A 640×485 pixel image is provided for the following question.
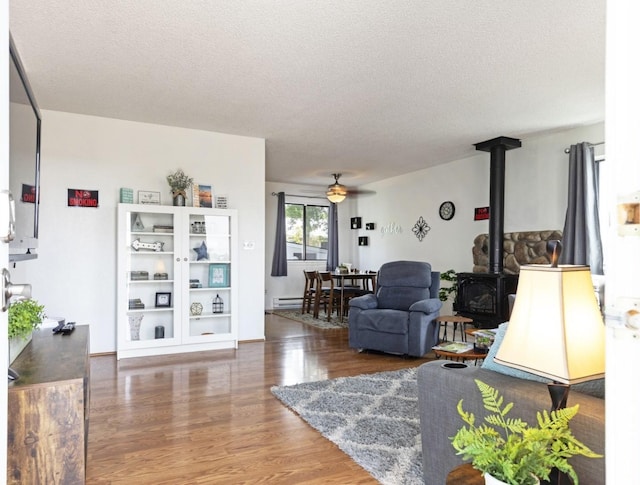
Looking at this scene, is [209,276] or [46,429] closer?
[46,429]

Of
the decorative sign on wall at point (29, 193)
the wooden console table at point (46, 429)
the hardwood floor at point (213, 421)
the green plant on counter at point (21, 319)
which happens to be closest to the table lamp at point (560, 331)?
the hardwood floor at point (213, 421)

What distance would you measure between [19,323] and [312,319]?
5.56 m

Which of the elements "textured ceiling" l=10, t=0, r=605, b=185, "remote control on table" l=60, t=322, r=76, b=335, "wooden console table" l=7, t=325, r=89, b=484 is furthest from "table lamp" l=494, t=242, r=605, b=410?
"remote control on table" l=60, t=322, r=76, b=335

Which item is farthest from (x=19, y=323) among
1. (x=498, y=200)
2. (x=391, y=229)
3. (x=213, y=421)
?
(x=391, y=229)

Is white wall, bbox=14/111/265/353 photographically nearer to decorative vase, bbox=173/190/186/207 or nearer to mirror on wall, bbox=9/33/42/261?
decorative vase, bbox=173/190/186/207

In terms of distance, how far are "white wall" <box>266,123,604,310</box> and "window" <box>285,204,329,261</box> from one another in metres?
0.35

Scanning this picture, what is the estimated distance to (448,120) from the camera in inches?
190

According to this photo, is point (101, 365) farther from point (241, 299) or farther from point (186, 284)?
point (241, 299)

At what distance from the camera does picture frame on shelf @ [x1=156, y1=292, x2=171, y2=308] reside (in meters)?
4.81

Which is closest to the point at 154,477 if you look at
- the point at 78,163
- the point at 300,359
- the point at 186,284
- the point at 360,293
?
the point at 300,359

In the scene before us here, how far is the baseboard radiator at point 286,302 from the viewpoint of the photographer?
8797 millimetres

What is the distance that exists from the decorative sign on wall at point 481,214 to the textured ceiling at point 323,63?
4.19ft

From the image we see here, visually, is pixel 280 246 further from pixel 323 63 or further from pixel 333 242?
pixel 323 63

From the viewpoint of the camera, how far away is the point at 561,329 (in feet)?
3.63
